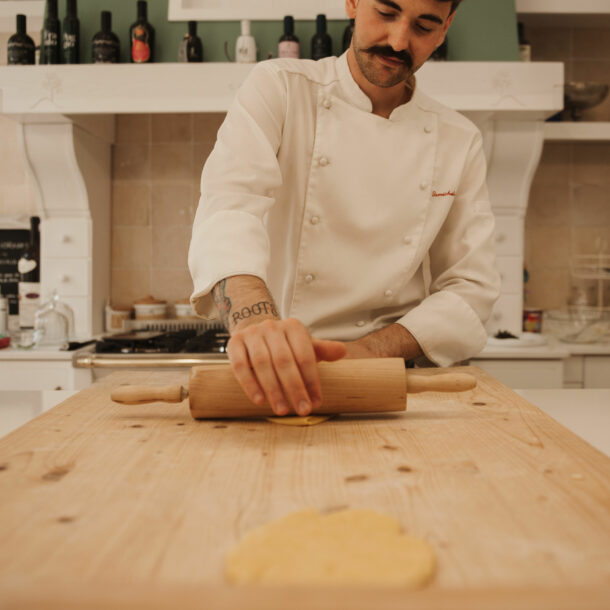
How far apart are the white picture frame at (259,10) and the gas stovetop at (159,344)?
3.69 feet

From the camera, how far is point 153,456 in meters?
0.65

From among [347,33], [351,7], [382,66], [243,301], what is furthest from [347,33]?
[243,301]

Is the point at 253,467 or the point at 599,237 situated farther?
the point at 599,237

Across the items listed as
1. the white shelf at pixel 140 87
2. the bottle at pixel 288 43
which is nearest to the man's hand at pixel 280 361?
the white shelf at pixel 140 87

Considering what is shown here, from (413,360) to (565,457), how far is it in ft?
2.01

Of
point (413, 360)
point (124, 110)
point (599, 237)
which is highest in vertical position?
point (124, 110)

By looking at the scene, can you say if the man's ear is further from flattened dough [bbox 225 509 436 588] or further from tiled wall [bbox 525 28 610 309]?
tiled wall [bbox 525 28 610 309]

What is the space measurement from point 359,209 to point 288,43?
47.7 inches

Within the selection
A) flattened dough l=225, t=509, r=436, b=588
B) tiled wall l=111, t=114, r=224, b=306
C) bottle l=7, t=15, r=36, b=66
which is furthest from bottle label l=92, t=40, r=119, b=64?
flattened dough l=225, t=509, r=436, b=588

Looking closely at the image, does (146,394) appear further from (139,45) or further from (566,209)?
(566,209)

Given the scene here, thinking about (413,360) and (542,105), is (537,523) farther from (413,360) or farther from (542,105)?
(542,105)

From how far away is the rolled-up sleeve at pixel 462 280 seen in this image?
1159mm

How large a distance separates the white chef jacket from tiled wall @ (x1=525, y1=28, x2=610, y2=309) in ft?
4.71

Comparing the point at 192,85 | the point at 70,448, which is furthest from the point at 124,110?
the point at 70,448
